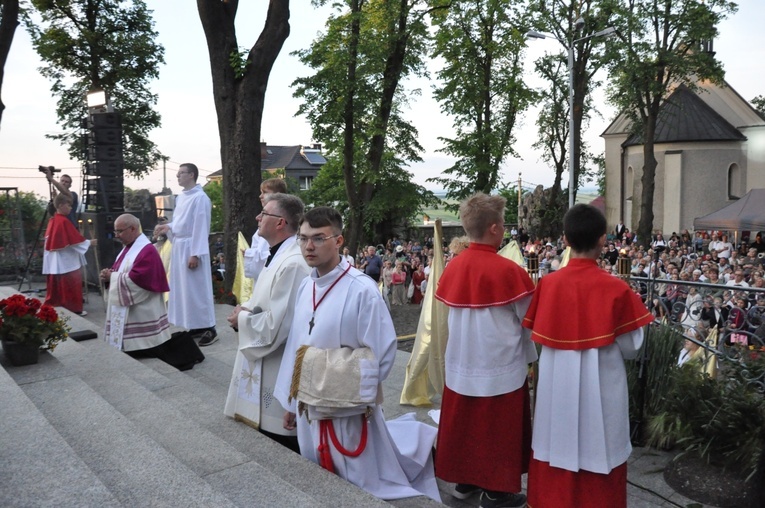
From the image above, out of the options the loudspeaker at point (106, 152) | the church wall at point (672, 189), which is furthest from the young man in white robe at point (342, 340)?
the church wall at point (672, 189)

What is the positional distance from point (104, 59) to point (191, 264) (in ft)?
67.5

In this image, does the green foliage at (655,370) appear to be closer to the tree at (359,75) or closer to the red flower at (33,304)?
the red flower at (33,304)

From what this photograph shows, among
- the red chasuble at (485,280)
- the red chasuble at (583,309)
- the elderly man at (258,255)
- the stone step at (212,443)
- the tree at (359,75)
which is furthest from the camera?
the tree at (359,75)

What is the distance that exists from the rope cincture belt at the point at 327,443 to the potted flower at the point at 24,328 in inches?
121

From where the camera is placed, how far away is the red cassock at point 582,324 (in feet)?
10.7

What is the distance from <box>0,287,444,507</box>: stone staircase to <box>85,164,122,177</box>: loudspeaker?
6.21 meters

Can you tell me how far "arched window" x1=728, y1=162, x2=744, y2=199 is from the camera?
3791cm

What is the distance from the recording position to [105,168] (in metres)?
10.9

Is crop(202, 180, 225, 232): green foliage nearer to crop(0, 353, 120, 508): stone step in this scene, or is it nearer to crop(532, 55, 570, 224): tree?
crop(532, 55, 570, 224): tree

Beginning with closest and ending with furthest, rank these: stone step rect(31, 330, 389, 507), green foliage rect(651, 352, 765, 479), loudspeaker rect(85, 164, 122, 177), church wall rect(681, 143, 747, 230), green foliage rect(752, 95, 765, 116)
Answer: stone step rect(31, 330, 389, 507)
green foliage rect(651, 352, 765, 479)
loudspeaker rect(85, 164, 122, 177)
church wall rect(681, 143, 747, 230)
green foliage rect(752, 95, 765, 116)

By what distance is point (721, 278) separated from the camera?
13250 mm

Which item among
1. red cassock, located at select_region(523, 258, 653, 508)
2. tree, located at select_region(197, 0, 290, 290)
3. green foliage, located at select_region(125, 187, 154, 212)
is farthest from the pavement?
green foliage, located at select_region(125, 187, 154, 212)

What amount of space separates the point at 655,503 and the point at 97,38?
25394mm

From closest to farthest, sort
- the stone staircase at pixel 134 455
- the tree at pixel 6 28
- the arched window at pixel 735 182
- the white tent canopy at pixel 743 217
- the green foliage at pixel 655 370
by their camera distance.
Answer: the stone staircase at pixel 134 455 < the green foliage at pixel 655 370 < the tree at pixel 6 28 < the white tent canopy at pixel 743 217 < the arched window at pixel 735 182
